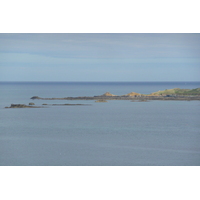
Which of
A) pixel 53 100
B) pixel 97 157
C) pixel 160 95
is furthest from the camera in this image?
pixel 160 95

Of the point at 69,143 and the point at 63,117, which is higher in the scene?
the point at 63,117

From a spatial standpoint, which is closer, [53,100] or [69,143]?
[69,143]

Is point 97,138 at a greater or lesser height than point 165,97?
lesser

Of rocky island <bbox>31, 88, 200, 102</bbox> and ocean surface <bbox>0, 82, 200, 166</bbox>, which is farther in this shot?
rocky island <bbox>31, 88, 200, 102</bbox>

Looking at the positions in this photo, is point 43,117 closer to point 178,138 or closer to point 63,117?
point 63,117

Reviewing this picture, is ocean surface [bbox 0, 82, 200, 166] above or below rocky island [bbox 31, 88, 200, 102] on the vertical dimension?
below

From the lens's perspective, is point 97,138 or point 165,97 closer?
point 97,138

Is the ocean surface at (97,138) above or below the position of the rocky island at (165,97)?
below

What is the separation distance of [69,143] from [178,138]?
13.3 feet

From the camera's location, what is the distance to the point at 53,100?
26188 mm

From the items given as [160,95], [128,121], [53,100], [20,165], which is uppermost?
[160,95]

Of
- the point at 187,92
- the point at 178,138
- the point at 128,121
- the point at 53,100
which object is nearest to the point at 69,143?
the point at 178,138

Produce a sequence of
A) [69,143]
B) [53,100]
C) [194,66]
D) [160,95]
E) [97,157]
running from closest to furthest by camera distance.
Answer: [97,157] < [69,143] < [194,66] < [53,100] < [160,95]

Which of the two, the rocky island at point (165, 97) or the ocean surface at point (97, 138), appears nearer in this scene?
the ocean surface at point (97, 138)
